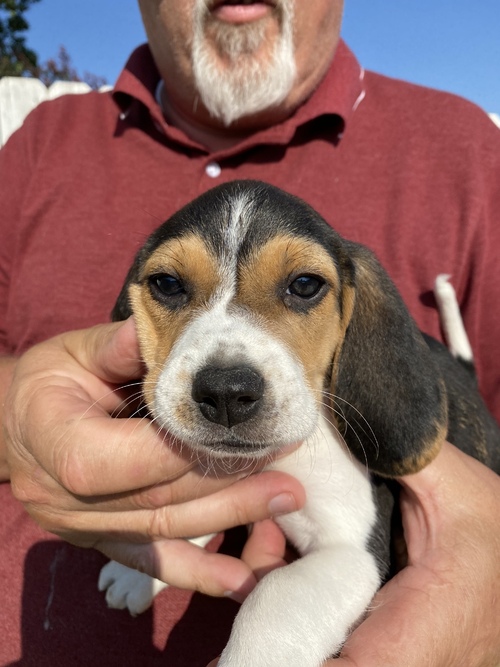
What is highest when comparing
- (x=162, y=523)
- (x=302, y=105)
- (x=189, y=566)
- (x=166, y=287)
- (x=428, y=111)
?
(x=428, y=111)

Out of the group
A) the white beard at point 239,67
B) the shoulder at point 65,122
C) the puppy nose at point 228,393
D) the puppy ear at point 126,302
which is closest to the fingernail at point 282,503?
the puppy nose at point 228,393

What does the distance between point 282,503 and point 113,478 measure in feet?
2.08

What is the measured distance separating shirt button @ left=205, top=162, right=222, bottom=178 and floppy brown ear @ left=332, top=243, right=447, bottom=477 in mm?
1137

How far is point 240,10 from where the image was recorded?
10.2 feet

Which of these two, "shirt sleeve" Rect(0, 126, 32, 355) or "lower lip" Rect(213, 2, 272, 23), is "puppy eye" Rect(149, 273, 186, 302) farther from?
"lower lip" Rect(213, 2, 272, 23)

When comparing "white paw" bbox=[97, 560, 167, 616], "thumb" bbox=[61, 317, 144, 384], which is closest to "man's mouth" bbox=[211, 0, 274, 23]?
"thumb" bbox=[61, 317, 144, 384]

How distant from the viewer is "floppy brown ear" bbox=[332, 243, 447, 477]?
84.6 inches

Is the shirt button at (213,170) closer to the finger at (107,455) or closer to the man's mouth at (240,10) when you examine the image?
the man's mouth at (240,10)

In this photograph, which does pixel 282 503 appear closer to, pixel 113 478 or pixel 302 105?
pixel 113 478

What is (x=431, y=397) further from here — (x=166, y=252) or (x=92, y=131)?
(x=92, y=131)

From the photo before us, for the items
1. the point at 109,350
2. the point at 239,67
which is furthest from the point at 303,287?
the point at 239,67

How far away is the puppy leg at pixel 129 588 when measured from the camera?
8.43ft

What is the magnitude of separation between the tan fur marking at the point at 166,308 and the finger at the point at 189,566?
650mm

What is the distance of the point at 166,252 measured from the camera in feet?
7.07
